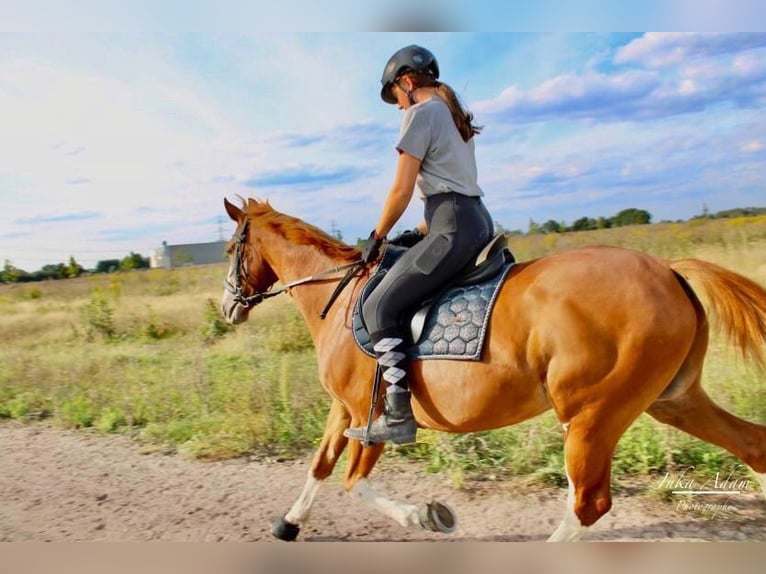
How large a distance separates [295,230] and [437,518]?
5.97ft

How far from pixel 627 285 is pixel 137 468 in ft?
11.3

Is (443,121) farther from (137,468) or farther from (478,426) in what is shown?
(137,468)

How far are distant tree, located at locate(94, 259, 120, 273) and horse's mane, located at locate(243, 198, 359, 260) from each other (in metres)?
1.31

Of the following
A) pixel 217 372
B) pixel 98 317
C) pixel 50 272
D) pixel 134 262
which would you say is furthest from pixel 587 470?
pixel 98 317

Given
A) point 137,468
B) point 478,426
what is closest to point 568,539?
point 478,426

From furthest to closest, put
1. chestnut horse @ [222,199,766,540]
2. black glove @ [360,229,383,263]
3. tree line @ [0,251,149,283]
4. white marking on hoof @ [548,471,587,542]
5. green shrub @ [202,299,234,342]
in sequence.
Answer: green shrub @ [202,299,234,342] → tree line @ [0,251,149,283] → black glove @ [360,229,383,263] → white marking on hoof @ [548,471,587,542] → chestnut horse @ [222,199,766,540]

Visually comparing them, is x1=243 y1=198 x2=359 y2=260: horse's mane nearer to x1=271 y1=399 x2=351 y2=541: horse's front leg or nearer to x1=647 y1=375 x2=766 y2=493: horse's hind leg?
x1=271 y1=399 x2=351 y2=541: horse's front leg

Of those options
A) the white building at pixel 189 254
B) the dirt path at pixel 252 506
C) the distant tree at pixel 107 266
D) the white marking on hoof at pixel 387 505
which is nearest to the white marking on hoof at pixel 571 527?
the dirt path at pixel 252 506

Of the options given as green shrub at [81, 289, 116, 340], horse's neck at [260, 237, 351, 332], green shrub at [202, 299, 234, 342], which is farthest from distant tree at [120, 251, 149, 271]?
horse's neck at [260, 237, 351, 332]

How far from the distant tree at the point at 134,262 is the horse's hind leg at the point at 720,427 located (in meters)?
3.48

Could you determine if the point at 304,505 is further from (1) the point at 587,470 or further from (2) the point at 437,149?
(2) the point at 437,149

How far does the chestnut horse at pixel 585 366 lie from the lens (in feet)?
9.23

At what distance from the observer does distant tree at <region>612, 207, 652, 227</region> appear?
4.00m

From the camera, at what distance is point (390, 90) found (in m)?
3.28
